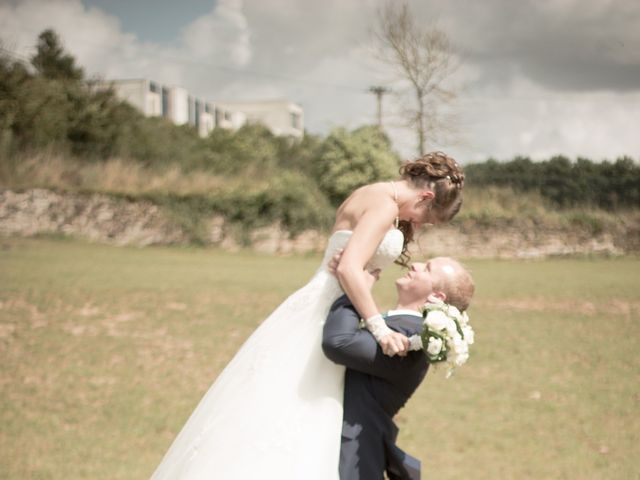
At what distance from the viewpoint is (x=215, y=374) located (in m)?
9.02

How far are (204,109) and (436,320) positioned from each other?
105 meters

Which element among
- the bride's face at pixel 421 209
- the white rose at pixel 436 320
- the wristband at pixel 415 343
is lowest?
the wristband at pixel 415 343

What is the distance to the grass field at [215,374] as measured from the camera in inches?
238

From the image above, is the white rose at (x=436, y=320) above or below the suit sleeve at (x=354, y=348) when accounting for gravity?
above

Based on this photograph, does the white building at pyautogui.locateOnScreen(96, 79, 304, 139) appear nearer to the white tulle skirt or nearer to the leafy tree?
the leafy tree

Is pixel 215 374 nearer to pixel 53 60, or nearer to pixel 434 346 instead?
pixel 434 346

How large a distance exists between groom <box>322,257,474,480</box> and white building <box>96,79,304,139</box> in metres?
72.9

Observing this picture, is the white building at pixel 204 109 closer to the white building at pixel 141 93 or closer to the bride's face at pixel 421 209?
the white building at pixel 141 93

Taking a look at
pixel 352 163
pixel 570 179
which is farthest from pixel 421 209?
pixel 570 179

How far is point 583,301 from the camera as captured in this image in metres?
17.1

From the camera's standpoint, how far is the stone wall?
28438mm

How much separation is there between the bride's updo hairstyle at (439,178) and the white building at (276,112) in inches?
3981

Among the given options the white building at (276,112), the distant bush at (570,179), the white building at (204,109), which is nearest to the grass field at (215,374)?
the distant bush at (570,179)

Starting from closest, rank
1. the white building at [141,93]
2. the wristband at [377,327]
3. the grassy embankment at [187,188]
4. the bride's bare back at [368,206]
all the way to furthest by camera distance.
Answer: the wristband at [377,327] < the bride's bare back at [368,206] < the grassy embankment at [187,188] < the white building at [141,93]
